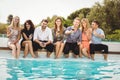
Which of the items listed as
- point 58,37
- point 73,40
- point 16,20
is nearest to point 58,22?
point 58,37

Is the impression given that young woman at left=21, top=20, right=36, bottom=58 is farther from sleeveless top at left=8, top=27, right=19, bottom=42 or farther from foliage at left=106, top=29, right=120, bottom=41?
foliage at left=106, top=29, right=120, bottom=41

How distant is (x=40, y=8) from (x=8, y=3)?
1.22 metres

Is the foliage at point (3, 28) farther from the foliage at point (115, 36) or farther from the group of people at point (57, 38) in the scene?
the foliage at point (115, 36)

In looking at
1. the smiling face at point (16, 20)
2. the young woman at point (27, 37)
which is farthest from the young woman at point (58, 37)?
the smiling face at point (16, 20)

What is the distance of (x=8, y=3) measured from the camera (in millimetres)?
11641

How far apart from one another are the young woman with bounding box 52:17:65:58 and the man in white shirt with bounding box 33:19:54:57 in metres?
0.12

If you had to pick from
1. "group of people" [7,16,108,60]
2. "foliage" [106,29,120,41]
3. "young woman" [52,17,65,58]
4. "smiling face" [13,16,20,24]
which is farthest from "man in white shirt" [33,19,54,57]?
"foliage" [106,29,120,41]

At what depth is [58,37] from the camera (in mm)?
7645

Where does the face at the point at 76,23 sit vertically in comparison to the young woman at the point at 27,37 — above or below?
above

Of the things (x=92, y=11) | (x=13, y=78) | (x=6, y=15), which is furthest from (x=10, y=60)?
(x=92, y=11)

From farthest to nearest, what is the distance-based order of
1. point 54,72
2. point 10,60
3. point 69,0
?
point 69,0 < point 10,60 < point 54,72

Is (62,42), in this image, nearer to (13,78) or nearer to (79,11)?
(13,78)

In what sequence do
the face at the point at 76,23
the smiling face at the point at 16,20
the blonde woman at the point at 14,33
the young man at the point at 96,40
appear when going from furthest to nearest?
the young man at the point at 96,40
the face at the point at 76,23
the blonde woman at the point at 14,33
the smiling face at the point at 16,20

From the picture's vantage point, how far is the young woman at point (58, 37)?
755cm
